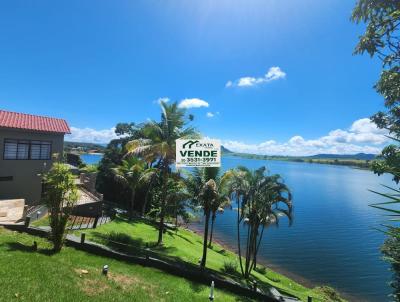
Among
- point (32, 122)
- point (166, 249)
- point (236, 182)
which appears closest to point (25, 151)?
point (32, 122)

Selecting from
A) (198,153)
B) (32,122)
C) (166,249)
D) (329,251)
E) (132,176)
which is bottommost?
(329,251)

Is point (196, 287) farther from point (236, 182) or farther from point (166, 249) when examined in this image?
point (236, 182)

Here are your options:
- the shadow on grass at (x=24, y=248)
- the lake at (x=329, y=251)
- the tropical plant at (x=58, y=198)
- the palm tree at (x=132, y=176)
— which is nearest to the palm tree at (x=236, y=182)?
the tropical plant at (x=58, y=198)

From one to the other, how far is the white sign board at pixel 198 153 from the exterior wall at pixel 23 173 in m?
10.1

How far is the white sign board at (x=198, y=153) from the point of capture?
58.6 feet

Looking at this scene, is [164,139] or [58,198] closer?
[58,198]

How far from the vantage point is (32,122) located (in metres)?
23.7

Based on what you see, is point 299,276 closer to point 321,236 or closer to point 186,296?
point 321,236

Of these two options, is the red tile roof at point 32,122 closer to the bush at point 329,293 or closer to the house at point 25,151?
the house at point 25,151

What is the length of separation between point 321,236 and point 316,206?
23040 mm

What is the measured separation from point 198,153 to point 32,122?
14.8 meters

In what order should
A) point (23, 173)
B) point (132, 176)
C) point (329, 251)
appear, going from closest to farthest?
point (23, 173)
point (132, 176)
point (329, 251)

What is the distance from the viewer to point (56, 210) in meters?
12.8

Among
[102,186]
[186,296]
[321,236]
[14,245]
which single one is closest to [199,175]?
[186,296]
